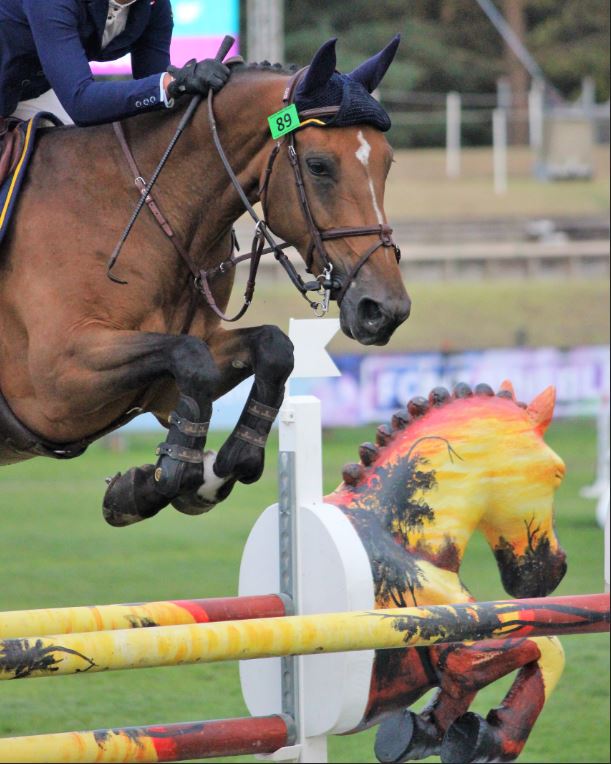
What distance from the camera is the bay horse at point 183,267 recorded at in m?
3.18

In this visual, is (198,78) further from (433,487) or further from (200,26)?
(200,26)

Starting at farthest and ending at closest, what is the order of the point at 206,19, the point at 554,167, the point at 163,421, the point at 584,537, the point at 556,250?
the point at 554,167 → the point at 556,250 → the point at 206,19 → the point at 584,537 → the point at 163,421

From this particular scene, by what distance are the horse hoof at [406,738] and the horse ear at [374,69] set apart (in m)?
1.67

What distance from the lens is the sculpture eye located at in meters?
3.20

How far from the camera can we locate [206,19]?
15.4m

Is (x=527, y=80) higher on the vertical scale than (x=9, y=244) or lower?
higher

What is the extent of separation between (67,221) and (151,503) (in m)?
0.69

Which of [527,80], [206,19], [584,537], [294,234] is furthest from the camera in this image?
[527,80]

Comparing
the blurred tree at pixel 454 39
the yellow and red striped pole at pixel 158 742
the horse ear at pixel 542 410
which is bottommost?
the yellow and red striped pole at pixel 158 742

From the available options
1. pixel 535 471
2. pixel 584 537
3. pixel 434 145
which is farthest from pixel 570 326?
pixel 535 471

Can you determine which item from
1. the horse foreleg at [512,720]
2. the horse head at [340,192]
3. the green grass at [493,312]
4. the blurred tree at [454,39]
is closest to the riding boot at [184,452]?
the horse head at [340,192]

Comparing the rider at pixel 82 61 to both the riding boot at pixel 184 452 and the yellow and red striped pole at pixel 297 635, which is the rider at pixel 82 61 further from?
the yellow and red striped pole at pixel 297 635

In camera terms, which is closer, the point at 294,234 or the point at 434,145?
the point at 294,234

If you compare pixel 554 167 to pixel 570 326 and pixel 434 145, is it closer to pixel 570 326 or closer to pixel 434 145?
pixel 434 145
